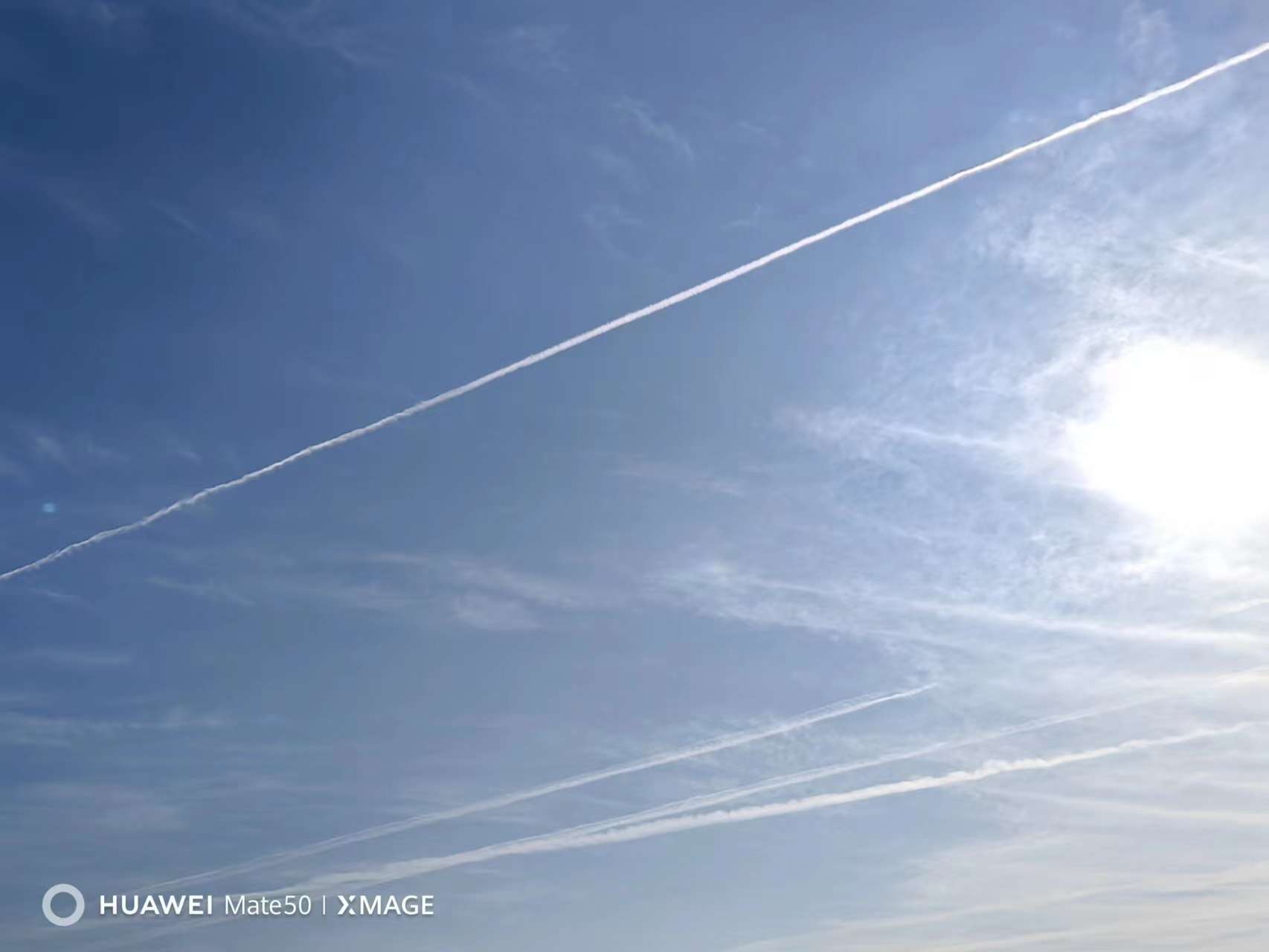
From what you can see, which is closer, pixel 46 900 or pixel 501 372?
pixel 501 372

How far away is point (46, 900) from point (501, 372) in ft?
249

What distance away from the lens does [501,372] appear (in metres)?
75.2

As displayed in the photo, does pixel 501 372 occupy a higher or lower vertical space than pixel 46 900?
higher

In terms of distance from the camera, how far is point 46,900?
85250mm
